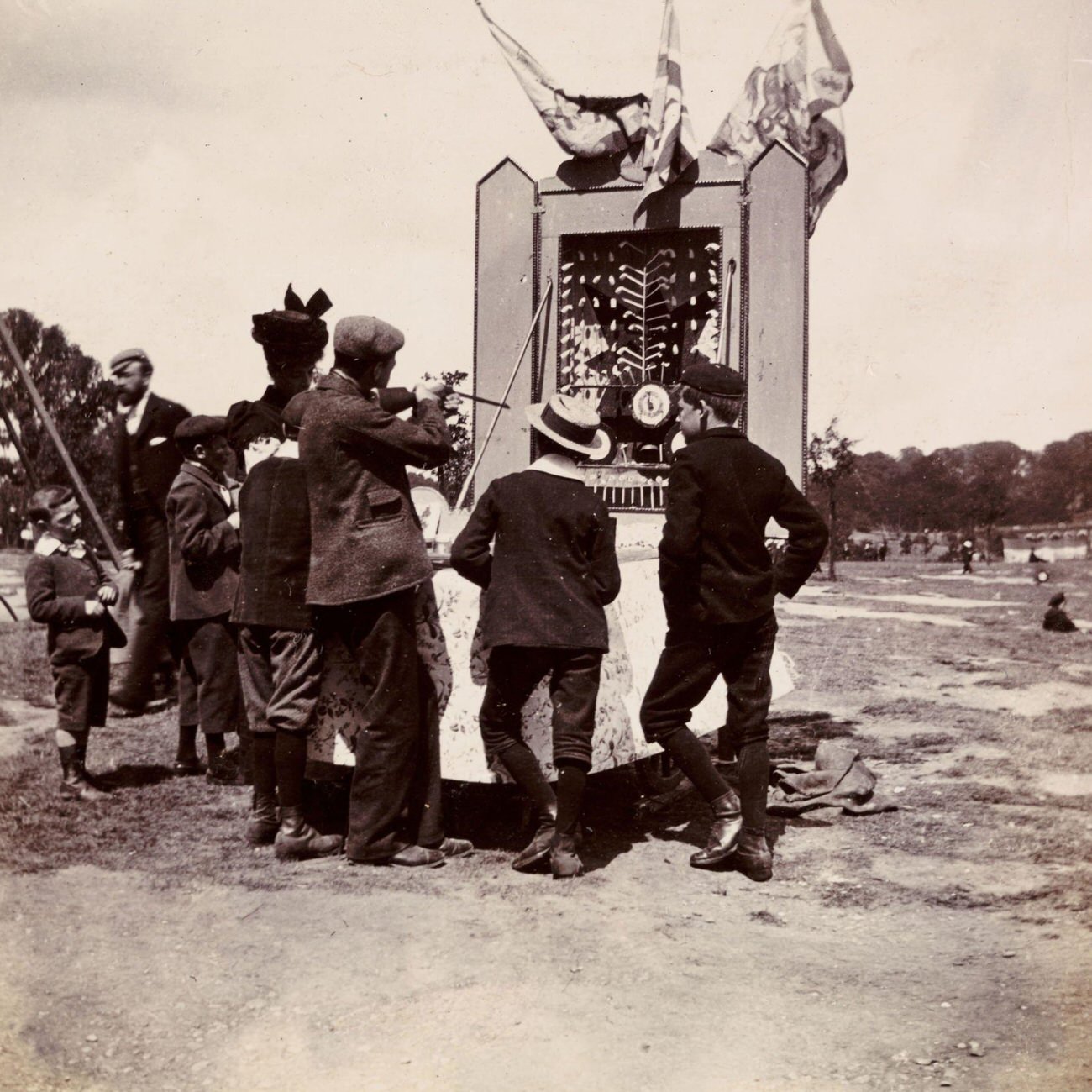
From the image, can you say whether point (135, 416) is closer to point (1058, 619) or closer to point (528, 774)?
point (528, 774)

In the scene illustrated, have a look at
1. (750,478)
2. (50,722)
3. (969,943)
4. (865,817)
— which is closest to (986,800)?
(865,817)

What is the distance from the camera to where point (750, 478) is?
13.2ft

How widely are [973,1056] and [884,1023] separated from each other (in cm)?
22

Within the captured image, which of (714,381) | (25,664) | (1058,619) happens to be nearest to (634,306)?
(714,381)

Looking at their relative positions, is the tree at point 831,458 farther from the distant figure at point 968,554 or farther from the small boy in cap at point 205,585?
the small boy in cap at point 205,585

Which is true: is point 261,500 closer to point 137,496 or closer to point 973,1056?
point 137,496

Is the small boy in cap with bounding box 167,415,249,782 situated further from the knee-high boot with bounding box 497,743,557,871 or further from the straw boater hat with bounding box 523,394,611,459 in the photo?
the straw boater hat with bounding box 523,394,611,459

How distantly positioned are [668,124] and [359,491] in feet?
12.0

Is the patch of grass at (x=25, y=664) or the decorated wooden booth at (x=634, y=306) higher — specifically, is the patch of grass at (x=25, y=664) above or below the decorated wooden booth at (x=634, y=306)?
below

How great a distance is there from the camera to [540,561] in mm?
3877

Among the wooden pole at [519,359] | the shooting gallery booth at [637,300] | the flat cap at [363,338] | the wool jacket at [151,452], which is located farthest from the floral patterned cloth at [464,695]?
the wooden pole at [519,359]

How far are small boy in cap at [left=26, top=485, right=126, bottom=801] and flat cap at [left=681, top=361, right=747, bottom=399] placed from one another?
264 cm

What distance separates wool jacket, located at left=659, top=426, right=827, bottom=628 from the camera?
13.0ft

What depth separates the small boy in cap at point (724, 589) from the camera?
13.1 feet
